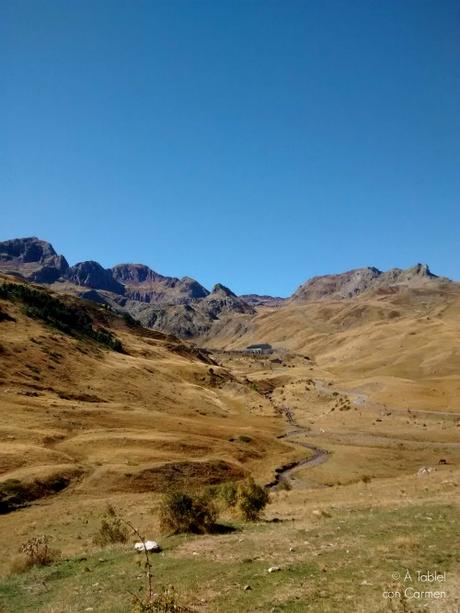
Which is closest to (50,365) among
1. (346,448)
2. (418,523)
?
(346,448)

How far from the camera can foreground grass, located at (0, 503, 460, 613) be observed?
15.8m

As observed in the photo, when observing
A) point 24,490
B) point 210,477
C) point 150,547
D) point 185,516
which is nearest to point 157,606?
point 150,547

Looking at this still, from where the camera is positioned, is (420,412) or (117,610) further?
(420,412)

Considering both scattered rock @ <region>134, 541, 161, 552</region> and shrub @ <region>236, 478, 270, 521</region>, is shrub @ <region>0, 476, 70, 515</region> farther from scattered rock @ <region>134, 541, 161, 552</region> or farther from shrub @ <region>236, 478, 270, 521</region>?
scattered rock @ <region>134, 541, 161, 552</region>

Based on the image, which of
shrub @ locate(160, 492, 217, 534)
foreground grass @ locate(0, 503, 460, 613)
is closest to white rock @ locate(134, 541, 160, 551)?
foreground grass @ locate(0, 503, 460, 613)

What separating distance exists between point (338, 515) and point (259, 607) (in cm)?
1517

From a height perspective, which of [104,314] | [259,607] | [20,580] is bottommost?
[20,580]

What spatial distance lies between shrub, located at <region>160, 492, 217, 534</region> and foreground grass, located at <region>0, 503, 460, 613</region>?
1.57 metres

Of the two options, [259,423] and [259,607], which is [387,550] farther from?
[259,423]

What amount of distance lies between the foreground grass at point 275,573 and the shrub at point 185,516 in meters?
1.57

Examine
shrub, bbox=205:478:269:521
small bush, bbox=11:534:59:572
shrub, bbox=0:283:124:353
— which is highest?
shrub, bbox=0:283:124:353

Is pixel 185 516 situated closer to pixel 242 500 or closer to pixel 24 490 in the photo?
pixel 242 500

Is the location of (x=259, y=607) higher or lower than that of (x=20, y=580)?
higher

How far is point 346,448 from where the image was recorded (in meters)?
76.9
